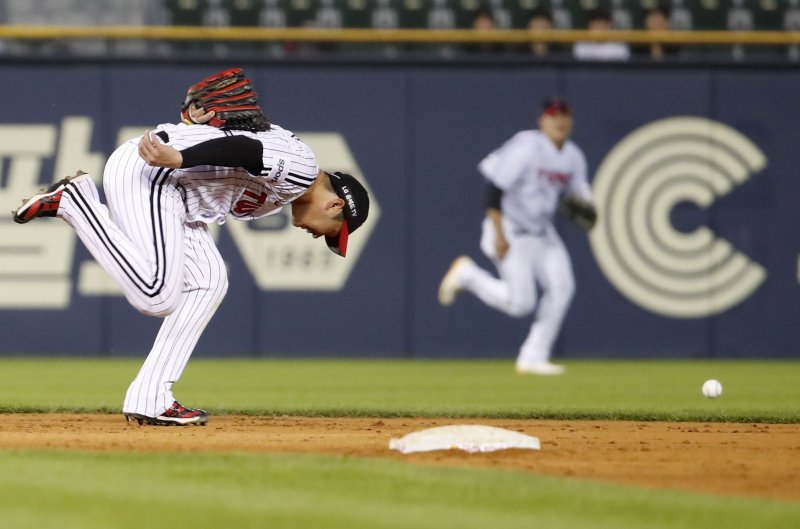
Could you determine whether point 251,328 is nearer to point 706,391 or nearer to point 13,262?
point 13,262

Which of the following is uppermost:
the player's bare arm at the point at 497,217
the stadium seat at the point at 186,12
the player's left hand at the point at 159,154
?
the stadium seat at the point at 186,12

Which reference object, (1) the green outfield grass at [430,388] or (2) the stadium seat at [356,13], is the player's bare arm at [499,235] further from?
(2) the stadium seat at [356,13]

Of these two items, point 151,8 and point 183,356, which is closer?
point 183,356

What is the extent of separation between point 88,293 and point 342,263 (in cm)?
203

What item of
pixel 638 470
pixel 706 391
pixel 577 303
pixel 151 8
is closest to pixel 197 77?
pixel 151 8

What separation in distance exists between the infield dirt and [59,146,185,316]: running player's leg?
1.97 feet

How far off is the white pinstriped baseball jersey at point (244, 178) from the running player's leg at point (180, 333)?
17cm

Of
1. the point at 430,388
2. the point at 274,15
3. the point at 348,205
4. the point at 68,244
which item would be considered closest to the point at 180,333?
the point at 348,205

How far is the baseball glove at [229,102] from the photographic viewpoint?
5.98 meters

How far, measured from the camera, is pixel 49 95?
11.6 metres

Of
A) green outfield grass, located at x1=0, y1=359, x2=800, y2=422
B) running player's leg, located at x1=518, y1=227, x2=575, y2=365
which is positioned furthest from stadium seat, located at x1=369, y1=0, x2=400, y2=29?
green outfield grass, located at x1=0, y1=359, x2=800, y2=422

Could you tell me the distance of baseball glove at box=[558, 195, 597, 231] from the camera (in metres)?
11.1

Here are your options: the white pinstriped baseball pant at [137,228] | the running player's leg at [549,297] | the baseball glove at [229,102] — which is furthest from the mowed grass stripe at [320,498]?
the running player's leg at [549,297]

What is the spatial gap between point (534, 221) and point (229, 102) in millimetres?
5154
